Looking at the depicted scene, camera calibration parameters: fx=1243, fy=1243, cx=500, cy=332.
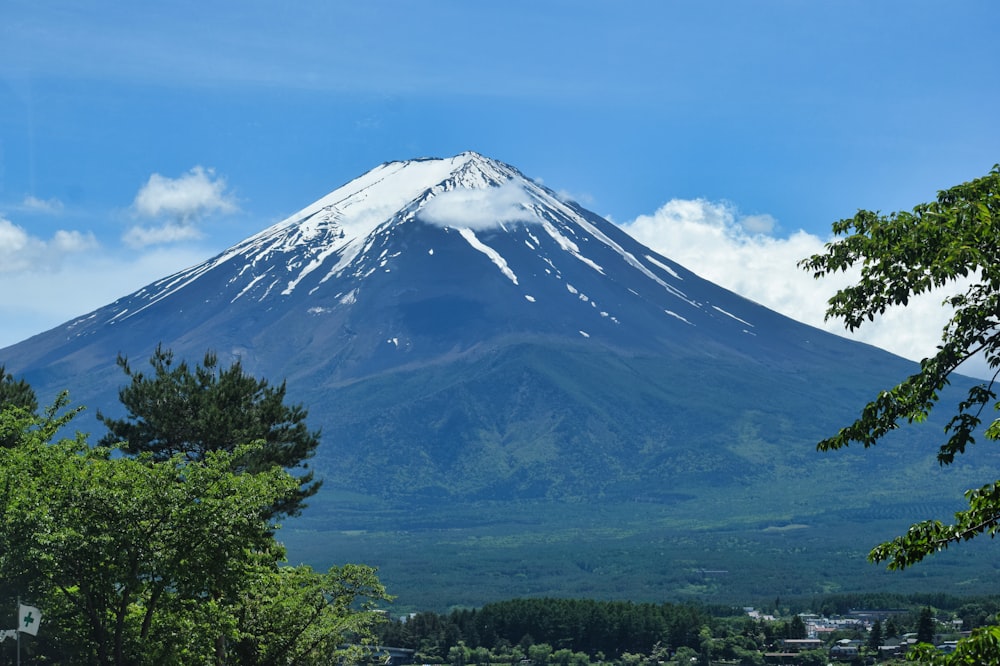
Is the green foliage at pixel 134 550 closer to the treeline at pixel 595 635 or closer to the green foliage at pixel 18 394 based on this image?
the green foliage at pixel 18 394

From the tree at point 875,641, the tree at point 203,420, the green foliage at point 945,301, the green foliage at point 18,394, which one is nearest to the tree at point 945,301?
the green foliage at point 945,301

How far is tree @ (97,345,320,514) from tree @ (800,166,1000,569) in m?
23.2

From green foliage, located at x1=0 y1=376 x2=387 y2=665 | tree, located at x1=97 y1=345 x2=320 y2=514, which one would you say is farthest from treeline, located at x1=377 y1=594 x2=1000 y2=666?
green foliage, located at x1=0 y1=376 x2=387 y2=665

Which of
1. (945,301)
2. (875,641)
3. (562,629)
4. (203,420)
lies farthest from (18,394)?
(875,641)

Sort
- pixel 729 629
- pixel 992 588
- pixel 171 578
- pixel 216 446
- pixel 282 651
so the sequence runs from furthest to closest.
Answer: pixel 992 588
pixel 729 629
pixel 216 446
pixel 282 651
pixel 171 578

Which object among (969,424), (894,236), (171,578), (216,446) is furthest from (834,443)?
(216,446)

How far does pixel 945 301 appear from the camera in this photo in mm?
12133

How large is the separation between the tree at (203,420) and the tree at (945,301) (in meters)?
23.2

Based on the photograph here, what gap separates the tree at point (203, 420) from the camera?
3438 centimetres

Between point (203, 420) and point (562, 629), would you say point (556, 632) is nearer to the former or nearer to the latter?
point (562, 629)

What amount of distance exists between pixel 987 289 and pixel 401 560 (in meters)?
170

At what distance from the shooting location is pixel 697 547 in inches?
7318

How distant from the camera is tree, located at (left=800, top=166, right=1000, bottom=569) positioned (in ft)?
36.0

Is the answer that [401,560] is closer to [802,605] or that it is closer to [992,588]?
[802,605]
